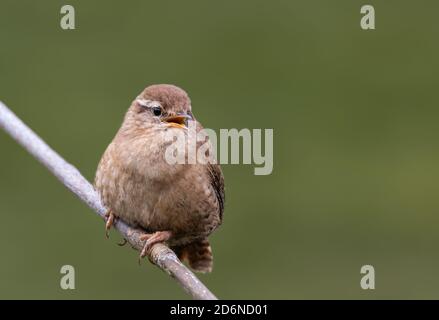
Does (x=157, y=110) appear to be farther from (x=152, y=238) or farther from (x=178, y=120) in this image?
(x=152, y=238)

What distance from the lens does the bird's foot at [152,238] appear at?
511cm

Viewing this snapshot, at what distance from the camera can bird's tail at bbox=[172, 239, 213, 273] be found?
226 inches

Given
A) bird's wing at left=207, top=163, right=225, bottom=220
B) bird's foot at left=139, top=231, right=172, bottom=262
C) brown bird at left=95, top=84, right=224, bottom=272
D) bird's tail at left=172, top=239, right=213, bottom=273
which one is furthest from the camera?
bird's tail at left=172, top=239, right=213, bottom=273

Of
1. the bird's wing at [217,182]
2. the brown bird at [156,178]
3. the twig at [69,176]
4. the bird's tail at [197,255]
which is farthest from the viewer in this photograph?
the bird's tail at [197,255]

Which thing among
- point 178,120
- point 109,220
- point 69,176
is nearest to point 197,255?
point 109,220

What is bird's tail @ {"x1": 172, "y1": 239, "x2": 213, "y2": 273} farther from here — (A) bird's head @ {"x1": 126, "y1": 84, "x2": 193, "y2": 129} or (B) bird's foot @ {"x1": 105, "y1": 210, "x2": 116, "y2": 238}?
(A) bird's head @ {"x1": 126, "y1": 84, "x2": 193, "y2": 129}

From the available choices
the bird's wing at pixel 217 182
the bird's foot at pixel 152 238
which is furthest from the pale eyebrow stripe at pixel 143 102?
the bird's foot at pixel 152 238

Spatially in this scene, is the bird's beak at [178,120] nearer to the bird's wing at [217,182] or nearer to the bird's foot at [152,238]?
the bird's wing at [217,182]

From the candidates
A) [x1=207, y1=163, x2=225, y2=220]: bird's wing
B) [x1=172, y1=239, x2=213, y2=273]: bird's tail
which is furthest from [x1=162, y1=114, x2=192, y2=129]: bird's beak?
[x1=172, y1=239, x2=213, y2=273]: bird's tail

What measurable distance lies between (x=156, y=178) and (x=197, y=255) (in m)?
0.65

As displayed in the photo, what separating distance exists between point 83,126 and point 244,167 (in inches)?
50.4

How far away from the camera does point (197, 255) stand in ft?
18.9

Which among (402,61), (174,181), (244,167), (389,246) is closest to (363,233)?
(389,246)

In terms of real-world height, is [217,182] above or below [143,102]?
below
